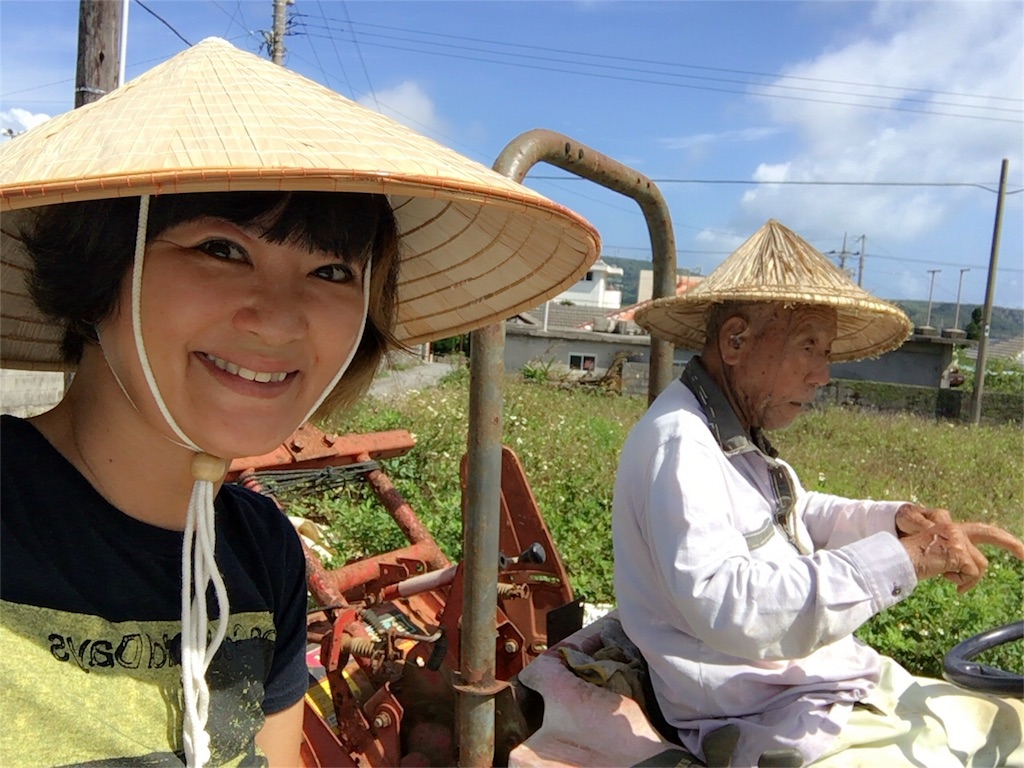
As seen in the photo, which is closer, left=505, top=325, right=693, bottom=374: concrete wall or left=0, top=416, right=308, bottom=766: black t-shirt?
left=0, top=416, right=308, bottom=766: black t-shirt

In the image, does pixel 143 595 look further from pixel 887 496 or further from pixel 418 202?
pixel 887 496

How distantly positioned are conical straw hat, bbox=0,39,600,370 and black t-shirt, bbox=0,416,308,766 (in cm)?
40

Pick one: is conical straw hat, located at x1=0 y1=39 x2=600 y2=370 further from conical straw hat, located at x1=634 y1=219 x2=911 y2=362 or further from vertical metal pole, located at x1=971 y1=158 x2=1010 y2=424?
vertical metal pole, located at x1=971 y1=158 x2=1010 y2=424

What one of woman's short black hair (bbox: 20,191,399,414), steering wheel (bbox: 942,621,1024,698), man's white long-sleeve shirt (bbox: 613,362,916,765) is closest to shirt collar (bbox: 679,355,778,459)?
man's white long-sleeve shirt (bbox: 613,362,916,765)

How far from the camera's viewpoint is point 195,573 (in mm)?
1187

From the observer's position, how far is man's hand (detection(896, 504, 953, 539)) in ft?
7.88

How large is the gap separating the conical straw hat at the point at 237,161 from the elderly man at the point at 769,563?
797 millimetres

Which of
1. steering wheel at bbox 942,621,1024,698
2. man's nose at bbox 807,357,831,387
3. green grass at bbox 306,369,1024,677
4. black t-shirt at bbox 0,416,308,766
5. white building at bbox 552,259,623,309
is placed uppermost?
white building at bbox 552,259,623,309

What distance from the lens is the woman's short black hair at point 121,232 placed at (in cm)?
113

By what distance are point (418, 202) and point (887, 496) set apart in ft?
25.1

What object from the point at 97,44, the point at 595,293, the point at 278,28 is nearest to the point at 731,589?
the point at 97,44

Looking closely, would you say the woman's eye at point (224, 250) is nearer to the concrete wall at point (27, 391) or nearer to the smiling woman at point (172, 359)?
the smiling woman at point (172, 359)

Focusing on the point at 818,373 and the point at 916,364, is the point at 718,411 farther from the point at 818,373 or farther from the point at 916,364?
the point at 916,364

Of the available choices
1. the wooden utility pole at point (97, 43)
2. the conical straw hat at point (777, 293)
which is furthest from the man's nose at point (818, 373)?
the wooden utility pole at point (97, 43)
